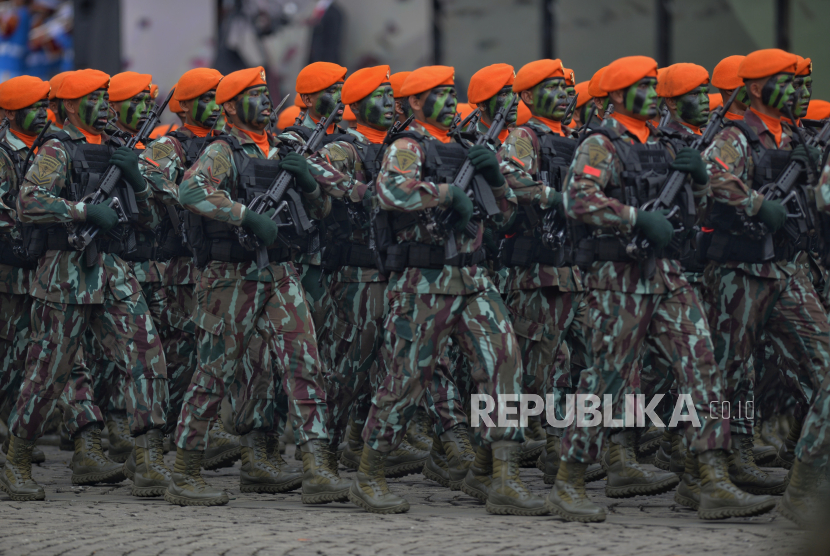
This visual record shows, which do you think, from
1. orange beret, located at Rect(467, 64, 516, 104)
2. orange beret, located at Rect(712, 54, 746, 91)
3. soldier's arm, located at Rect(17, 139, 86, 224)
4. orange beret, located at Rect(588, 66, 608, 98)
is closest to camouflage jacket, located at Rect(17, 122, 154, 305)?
soldier's arm, located at Rect(17, 139, 86, 224)

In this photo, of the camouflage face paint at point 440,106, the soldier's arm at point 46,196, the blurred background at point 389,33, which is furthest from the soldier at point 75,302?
the blurred background at point 389,33

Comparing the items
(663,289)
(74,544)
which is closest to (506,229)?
(663,289)

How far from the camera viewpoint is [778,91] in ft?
22.5

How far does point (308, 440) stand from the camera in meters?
6.95

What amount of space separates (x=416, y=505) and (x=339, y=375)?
47.5 inches

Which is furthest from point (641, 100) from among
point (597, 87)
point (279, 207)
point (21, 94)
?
point (21, 94)

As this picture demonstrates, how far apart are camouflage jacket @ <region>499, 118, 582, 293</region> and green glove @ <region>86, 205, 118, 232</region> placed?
7.42 ft

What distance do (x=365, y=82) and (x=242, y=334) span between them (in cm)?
183

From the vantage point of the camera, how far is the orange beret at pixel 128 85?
29.3ft

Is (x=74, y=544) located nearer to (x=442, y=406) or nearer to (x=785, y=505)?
(x=442, y=406)

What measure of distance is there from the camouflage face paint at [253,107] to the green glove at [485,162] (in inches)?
51.0

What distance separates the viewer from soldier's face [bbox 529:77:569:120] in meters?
7.91

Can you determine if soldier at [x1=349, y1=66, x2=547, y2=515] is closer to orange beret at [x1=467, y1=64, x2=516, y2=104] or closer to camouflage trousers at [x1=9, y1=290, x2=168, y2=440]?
orange beret at [x1=467, y1=64, x2=516, y2=104]

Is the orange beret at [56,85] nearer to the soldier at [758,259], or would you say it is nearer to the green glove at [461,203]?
the green glove at [461,203]
